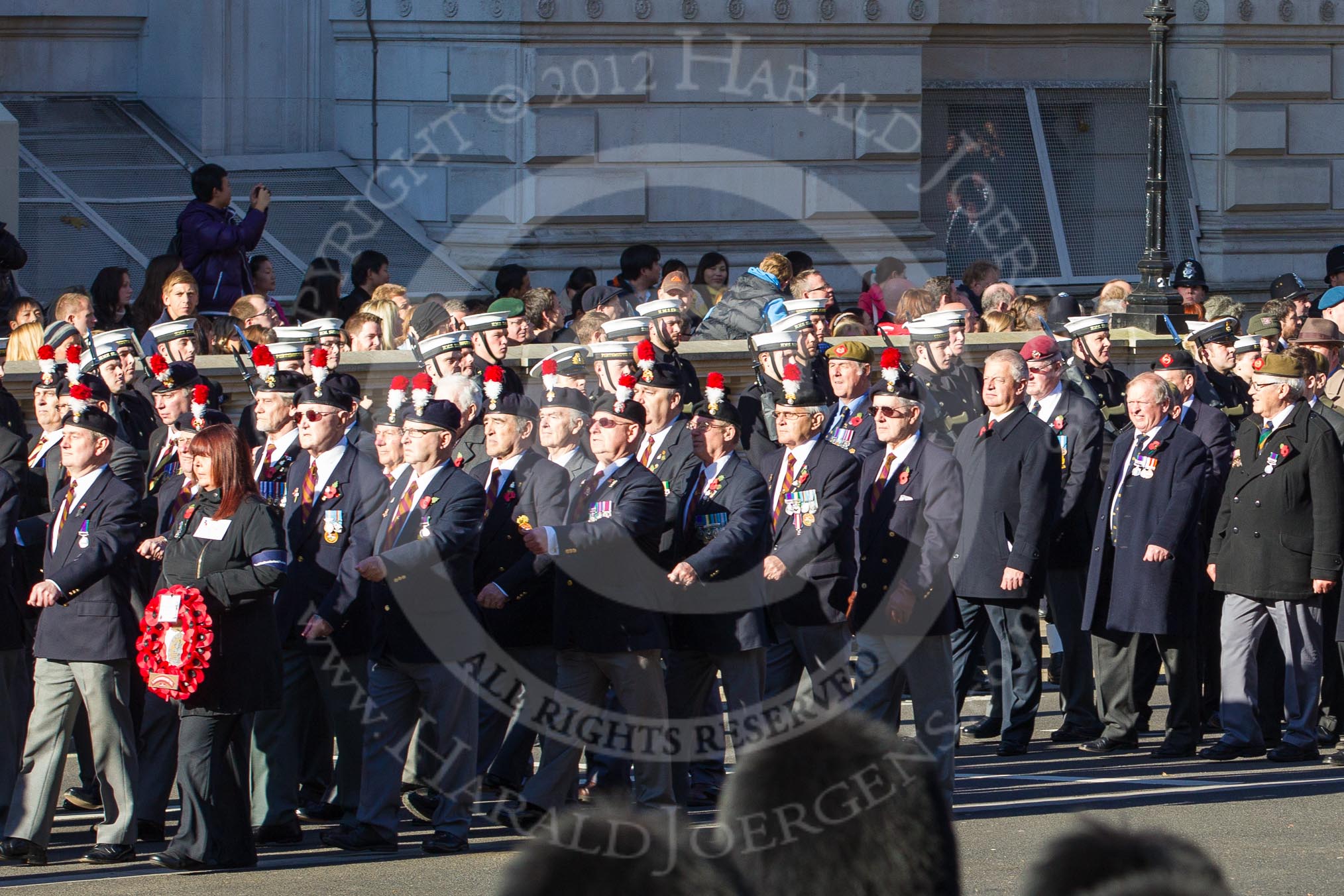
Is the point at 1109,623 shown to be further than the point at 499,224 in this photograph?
No

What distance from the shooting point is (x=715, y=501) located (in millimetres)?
8656

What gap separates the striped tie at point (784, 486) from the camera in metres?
8.89

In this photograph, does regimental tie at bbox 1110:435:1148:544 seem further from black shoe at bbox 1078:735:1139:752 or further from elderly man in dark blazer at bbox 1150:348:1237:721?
black shoe at bbox 1078:735:1139:752

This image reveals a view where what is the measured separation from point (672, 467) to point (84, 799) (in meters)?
2.94

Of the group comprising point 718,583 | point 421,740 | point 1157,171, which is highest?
point 1157,171

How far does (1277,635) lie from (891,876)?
744 centimetres

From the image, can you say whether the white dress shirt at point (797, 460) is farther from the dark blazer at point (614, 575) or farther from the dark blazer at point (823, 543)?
the dark blazer at point (614, 575)

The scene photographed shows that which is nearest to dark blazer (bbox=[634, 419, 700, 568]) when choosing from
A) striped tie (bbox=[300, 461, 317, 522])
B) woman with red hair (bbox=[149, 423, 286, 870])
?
striped tie (bbox=[300, 461, 317, 522])

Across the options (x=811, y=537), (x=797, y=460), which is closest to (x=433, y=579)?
(x=811, y=537)

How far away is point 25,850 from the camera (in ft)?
26.0

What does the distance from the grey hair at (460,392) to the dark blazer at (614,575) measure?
1438mm

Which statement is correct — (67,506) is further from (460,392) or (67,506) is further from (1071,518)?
(1071,518)

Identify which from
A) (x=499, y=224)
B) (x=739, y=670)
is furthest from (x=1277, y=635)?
(x=499, y=224)

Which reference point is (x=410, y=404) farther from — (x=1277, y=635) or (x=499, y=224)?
(x=499, y=224)
